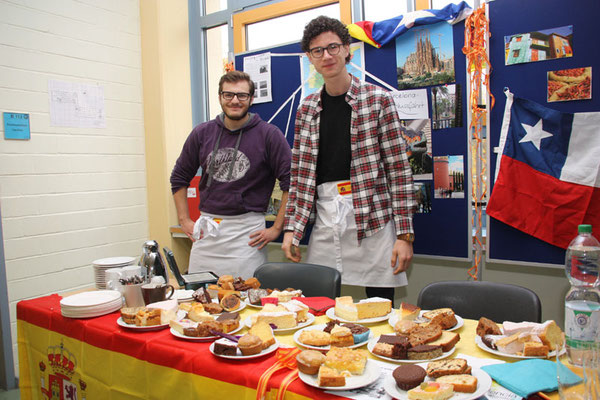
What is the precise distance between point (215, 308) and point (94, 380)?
449mm

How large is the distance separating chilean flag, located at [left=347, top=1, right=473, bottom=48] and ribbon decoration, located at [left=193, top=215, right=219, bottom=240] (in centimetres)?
145

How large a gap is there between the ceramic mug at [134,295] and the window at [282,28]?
2.30 meters

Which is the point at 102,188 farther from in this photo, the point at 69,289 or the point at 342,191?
the point at 342,191

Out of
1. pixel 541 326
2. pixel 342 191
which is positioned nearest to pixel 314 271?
pixel 342 191

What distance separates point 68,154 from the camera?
3.30 metres

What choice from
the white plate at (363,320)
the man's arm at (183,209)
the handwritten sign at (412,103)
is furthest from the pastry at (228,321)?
the handwritten sign at (412,103)

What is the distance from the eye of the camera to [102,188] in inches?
139

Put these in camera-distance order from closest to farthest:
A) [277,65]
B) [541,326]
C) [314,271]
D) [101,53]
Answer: [541,326] < [314,271] < [277,65] < [101,53]

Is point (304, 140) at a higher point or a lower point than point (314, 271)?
higher

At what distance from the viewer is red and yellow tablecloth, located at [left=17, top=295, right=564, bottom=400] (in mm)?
1136

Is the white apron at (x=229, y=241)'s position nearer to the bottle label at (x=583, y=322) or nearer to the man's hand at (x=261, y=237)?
the man's hand at (x=261, y=237)

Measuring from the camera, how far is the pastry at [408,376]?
956mm

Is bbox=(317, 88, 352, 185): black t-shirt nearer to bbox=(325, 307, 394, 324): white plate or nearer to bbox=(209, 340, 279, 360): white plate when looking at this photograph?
bbox=(325, 307, 394, 324): white plate

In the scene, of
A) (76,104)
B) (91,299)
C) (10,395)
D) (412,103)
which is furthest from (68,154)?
(412,103)
